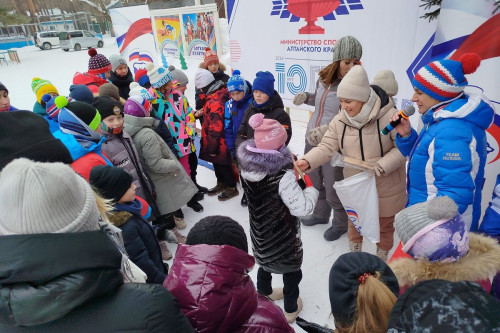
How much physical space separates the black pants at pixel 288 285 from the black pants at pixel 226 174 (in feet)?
6.74

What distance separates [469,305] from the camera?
27.2 inches

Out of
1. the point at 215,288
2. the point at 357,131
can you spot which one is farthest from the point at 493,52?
the point at 215,288

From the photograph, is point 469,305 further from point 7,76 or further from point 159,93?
point 7,76

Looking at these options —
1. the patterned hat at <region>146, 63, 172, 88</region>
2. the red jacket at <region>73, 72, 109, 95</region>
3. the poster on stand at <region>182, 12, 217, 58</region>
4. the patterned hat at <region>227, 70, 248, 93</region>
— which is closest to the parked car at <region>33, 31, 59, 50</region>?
the poster on stand at <region>182, 12, 217, 58</region>

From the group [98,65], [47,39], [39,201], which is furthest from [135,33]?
[47,39]

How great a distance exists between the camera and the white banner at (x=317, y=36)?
387cm

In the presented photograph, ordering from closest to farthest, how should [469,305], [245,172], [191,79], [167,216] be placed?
[469,305]
[245,172]
[167,216]
[191,79]

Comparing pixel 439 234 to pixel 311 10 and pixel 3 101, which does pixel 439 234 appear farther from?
pixel 311 10

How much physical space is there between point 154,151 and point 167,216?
0.84m

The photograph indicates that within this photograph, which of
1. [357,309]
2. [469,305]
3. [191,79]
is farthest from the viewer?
[191,79]

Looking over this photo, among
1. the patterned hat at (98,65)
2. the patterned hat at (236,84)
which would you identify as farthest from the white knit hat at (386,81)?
the patterned hat at (98,65)

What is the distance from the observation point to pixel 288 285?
2.28 metres

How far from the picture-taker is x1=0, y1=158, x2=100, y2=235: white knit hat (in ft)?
2.56

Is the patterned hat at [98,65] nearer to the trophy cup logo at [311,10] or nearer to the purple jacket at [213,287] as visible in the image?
the trophy cup logo at [311,10]
